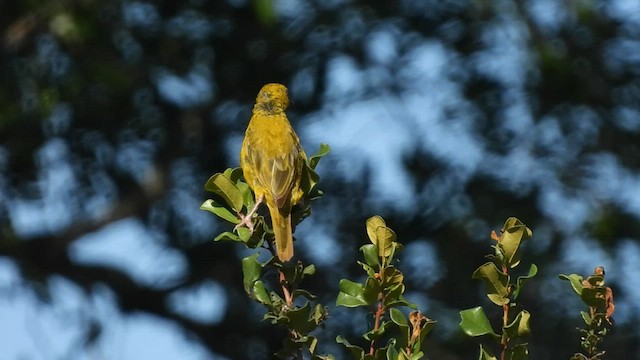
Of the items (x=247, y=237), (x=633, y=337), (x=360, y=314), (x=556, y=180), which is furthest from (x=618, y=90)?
(x=247, y=237)

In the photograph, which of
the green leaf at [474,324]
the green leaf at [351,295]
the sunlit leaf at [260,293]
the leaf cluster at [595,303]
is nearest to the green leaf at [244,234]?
the sunlit leaf at [260,293]

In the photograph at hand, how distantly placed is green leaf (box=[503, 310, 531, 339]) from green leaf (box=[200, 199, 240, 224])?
1.66ft

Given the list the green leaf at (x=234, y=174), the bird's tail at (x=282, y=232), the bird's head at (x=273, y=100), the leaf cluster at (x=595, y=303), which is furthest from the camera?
the bird's head at (x=273, y=100)

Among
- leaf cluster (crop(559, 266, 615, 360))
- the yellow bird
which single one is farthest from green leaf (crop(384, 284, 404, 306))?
the yellow bird

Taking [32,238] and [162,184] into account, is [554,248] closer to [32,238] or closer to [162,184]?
[162,184]

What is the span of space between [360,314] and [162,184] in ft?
4.08

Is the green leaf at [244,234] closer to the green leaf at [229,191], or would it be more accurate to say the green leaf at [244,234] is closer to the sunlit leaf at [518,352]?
the green leaf at [229,191]

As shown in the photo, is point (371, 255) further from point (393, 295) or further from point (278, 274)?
point (278, 274)

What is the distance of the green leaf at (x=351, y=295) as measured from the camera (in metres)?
1.98

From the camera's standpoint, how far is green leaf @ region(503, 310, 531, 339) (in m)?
1.91

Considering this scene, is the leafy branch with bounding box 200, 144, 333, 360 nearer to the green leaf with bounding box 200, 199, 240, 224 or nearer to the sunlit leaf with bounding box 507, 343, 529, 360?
the green leaf with bounding box 200, 199, 240, 224

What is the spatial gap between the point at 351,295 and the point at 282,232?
1.11 m

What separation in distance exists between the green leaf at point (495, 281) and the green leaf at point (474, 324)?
3cm

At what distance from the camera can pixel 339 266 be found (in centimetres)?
666
